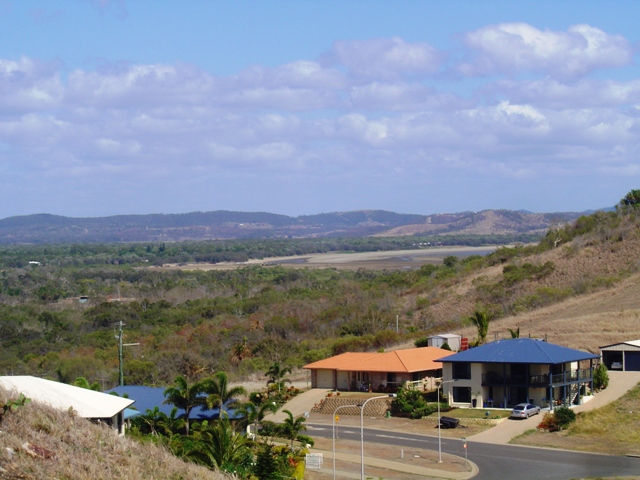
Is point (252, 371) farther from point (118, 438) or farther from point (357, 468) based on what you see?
point (118, 438)

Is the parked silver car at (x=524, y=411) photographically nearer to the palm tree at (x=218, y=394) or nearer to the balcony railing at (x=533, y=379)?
the balcony railing at (x=533, y=379)

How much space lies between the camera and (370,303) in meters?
108

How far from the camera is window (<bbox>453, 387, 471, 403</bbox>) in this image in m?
57.2

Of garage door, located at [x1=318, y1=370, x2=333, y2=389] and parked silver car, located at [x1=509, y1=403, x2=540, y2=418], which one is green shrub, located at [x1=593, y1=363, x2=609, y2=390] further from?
garage door, located at [x1=318, y1=370, x2=333, y2=389]

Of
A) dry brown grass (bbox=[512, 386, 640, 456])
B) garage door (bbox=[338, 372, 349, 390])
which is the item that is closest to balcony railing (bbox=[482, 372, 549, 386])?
dry brown grass (bbox=[512, 386, 640, 456])

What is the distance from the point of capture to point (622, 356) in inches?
2469

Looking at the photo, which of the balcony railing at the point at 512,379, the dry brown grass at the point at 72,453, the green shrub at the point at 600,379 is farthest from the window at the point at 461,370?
the dry brown grass at the point at 72,453

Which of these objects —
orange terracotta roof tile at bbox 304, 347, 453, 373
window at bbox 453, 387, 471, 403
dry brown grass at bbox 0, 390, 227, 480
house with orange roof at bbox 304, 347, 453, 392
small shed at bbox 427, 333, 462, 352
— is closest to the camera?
dry brown grass at bbox 0, 390, 227, 480

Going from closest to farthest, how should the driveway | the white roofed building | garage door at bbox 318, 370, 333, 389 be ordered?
1. the white roofed building
2. the driveway
3. garage door at bbox 318, 370, 333, 389

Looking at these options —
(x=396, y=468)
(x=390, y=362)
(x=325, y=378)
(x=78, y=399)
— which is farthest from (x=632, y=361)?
(x=78, y=399)

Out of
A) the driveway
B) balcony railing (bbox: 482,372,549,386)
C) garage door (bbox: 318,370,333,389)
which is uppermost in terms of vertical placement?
balcony railing (bbox: 482,372,549,386)

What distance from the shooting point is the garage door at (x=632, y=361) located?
62.0 m

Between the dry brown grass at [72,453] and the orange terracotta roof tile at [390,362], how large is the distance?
40.5 metres

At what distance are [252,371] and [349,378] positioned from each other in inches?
564
